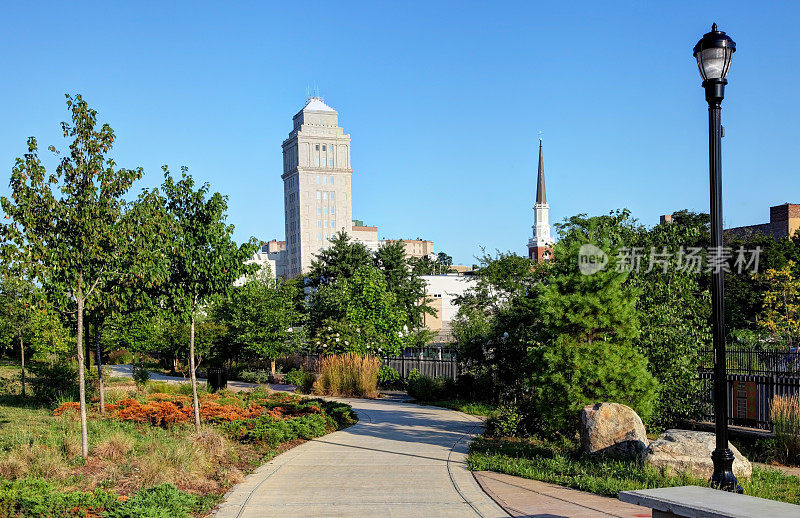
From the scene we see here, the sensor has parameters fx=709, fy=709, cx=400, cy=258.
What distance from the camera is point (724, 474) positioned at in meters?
7.69

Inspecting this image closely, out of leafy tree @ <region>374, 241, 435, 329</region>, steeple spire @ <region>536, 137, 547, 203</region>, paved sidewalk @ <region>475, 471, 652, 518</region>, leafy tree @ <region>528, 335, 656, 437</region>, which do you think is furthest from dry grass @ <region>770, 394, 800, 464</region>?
steeple spire @ <region>536, 137, 547, 203</region>

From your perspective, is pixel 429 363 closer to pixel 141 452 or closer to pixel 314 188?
pixel 141 452

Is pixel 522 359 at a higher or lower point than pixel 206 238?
lower

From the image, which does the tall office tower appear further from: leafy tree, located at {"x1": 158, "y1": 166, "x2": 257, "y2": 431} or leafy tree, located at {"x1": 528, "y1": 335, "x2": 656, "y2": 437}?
leafy tree, located at {"x1": 528, "y1": 335, "x2": 656, "y2": 437}

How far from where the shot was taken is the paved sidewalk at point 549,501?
8.06m

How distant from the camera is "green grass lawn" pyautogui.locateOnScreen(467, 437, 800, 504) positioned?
9094 millimetres

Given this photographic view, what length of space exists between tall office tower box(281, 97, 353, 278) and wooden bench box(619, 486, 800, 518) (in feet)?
542

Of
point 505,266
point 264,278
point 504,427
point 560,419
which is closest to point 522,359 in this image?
point 504,427

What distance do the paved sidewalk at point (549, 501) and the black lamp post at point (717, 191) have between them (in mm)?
1135

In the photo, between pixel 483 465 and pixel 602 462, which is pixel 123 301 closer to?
pixel 483 465

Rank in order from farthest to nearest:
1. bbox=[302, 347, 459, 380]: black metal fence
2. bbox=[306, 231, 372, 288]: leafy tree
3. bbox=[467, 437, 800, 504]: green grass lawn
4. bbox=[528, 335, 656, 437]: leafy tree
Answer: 1. bbox=[306, 231, 372, 288]: leafy tree
2. bbox=[302, 347, 459, 380]: black metal fence
3. bbox=[528, 335, 656, 437]: leafy tree
4. bbox=[467, 437, 800, 504]: green grass lawn

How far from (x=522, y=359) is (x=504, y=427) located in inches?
65.9

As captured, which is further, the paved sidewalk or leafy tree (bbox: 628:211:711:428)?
leafy tree (bbox: 628:211:711:428)

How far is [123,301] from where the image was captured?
41.8 feet
